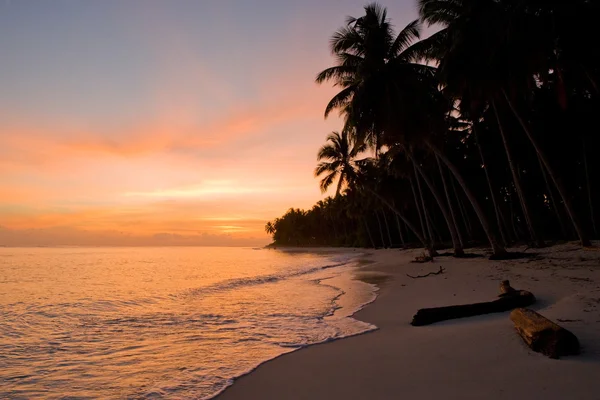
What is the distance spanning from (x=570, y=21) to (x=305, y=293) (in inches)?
556

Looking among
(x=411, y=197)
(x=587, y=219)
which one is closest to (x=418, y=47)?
(x=587, y=219)

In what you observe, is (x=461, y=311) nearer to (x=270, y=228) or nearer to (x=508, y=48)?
(x=508, y=48)

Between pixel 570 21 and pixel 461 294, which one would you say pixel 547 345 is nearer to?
pixel 461 294

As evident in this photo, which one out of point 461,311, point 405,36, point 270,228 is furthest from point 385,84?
point 270,228

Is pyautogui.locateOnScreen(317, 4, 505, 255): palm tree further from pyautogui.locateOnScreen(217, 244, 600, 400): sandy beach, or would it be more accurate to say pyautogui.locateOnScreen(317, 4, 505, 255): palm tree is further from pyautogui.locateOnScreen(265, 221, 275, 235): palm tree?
pyautogui.locateOnScreen(265, 221, 275, 235): palm tree

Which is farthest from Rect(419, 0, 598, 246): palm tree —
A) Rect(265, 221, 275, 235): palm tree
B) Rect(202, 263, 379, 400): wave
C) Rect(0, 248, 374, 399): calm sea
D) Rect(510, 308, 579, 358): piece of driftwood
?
Rect(265, 221, 275, 235): palm tree

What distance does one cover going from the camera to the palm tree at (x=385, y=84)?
1838 cm

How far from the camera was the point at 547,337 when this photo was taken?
4266 mm

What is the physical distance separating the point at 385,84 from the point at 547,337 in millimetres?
16792

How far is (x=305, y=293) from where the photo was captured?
14.2m

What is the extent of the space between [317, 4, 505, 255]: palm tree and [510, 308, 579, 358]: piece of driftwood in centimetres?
1412

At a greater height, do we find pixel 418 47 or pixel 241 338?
pixel 418 47

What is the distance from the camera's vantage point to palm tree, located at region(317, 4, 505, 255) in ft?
60.3

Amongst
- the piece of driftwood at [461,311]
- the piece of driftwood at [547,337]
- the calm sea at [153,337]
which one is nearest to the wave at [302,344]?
the calm sea at [153,337]
